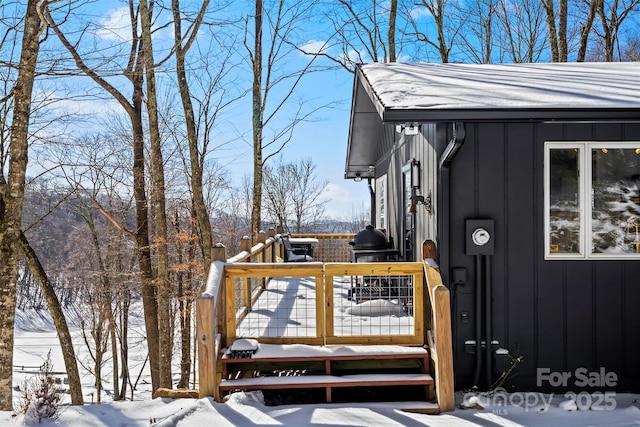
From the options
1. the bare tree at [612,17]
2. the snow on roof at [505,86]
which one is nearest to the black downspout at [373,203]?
the snow on roof at [505,86]

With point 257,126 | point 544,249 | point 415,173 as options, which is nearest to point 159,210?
point 257,126

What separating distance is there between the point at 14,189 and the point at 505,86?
7137 millimetres

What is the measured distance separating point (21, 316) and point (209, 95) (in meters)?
27.3

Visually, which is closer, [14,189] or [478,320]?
[478,320]

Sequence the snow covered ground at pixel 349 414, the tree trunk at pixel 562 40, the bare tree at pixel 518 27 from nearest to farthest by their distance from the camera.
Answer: the snow covered ground at pixel 349 414 < the tree trunk at pixel 562 40 < the bare tree at pixel 518 27

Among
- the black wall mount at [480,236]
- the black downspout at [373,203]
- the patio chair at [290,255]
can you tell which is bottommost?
the patio chair at [290,255]

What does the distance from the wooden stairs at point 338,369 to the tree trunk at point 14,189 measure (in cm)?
495

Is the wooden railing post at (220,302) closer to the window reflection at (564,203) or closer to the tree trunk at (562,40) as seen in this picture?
the window reflection at (564,203)

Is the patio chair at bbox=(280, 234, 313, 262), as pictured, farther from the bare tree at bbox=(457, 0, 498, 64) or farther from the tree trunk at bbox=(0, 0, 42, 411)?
the bare tree at bbox=(457, 0, 498, 64)

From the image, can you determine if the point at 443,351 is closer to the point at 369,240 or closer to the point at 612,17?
the point at 369,240

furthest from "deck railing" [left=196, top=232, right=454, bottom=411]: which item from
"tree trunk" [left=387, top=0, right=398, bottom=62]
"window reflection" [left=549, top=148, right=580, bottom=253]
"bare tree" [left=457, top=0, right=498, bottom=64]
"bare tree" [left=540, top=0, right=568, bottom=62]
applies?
"bare tree" [left=457, top=0, right=498, bottom=64]

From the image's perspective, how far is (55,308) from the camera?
10461 millimetres

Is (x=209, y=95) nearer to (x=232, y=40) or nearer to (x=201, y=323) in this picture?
(x=232, y=40)

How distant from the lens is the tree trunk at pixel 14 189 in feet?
22.5
